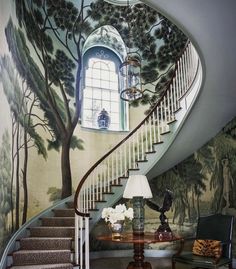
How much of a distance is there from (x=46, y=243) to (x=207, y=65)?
3724 millimetres

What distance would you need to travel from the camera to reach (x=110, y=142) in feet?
23.6

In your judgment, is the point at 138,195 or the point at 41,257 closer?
the point at 138,195

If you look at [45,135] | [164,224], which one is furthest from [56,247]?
[45,135]

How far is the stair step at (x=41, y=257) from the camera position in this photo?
440 cm

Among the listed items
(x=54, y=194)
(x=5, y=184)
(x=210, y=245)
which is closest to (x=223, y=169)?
(x=210, y=245)

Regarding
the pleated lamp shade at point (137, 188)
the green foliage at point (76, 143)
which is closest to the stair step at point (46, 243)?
the pleated lamp shade at point (137, 188)

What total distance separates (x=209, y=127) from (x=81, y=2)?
4616mm

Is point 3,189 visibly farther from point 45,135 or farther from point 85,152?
point 85,152

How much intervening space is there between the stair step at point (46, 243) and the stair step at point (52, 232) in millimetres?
249

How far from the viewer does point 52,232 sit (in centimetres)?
506

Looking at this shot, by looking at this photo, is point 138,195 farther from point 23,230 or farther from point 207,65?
point 23,230

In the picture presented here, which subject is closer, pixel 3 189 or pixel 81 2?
pixel 3 189

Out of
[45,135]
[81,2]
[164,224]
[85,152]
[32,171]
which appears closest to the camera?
[164,224]

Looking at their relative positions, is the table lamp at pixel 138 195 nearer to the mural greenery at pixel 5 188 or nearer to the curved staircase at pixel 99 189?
the curved staircase at pixel 99 189
